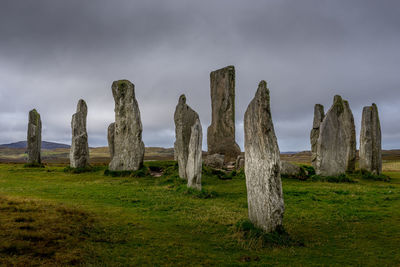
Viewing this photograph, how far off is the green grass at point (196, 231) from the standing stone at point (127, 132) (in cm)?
767

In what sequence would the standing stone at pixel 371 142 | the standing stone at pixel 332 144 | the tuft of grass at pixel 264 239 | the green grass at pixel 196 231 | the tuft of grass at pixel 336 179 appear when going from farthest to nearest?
the standing stone at pixel 371 142 < the standing stone at pixel 332 144 < the tuft of grass at pixel 336 179 < the tuft of grass at pixel 264 239 < the green grass at pixel 196 231

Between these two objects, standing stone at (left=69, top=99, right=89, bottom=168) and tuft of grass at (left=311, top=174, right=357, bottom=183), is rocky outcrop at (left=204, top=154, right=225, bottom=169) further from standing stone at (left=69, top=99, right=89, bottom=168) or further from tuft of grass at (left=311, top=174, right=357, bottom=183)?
standing stone at (left=69, top=99, right=89, bottom=168)

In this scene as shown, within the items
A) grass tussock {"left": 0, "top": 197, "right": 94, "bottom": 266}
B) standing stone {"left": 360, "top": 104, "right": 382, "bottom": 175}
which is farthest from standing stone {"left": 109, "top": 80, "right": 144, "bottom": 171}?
standing stone {"left": 360, "top": 104, "right": 382, "bottom": 175}

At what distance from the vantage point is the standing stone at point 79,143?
81.5 feet

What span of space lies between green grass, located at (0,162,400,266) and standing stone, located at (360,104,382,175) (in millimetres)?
7483

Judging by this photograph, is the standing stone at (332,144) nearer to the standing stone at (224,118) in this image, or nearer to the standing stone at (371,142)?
the standing stone at (371,142)

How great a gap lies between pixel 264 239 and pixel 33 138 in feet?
91.6

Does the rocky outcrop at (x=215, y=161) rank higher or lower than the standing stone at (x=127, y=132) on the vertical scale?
lower

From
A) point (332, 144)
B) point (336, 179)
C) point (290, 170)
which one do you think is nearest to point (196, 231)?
point (290, 170)

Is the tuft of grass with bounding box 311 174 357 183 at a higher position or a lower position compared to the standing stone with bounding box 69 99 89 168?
lower

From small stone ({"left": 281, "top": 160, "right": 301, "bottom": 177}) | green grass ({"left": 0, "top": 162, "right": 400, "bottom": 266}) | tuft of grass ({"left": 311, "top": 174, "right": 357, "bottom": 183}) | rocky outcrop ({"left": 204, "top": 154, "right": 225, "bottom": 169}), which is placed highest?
rocky outcrop ({"left": 204, "top": 154, "right": 225, "bottom": 169})

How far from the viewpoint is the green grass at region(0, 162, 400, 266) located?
6426 mm

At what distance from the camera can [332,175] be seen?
1908cm

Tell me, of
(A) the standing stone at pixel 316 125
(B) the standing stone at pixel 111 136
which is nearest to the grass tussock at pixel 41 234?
(B) the standing stone at pixel 111 136
